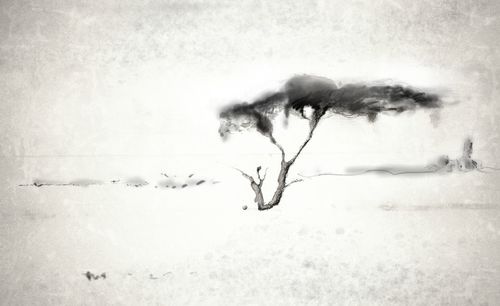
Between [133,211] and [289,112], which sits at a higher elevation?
[289,112]

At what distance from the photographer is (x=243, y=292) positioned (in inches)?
60.7

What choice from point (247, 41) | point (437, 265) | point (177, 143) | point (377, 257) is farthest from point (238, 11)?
point (437, 265)

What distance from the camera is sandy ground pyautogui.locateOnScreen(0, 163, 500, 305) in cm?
152

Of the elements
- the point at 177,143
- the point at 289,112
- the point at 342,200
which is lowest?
the point at 342,200

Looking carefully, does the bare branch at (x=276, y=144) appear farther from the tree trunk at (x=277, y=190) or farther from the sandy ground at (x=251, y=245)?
the sandy ground at (x=251, y=245)

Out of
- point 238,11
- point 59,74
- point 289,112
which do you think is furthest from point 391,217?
point 59,74

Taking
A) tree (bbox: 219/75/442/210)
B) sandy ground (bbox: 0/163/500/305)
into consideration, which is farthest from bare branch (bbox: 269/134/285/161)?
sandy ground (bbox: 0/163/500/305)

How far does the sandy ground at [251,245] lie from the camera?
1.52m

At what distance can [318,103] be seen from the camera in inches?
60.0

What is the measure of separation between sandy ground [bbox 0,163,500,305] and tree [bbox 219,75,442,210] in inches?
4.4

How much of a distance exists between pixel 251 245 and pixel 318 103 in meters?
0.67

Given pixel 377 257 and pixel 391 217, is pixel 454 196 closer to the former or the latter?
pixel 391 217

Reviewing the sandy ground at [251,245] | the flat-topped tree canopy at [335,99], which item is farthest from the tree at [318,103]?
the sandy ground at [251,245]

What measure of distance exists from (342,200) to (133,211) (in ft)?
2.95
